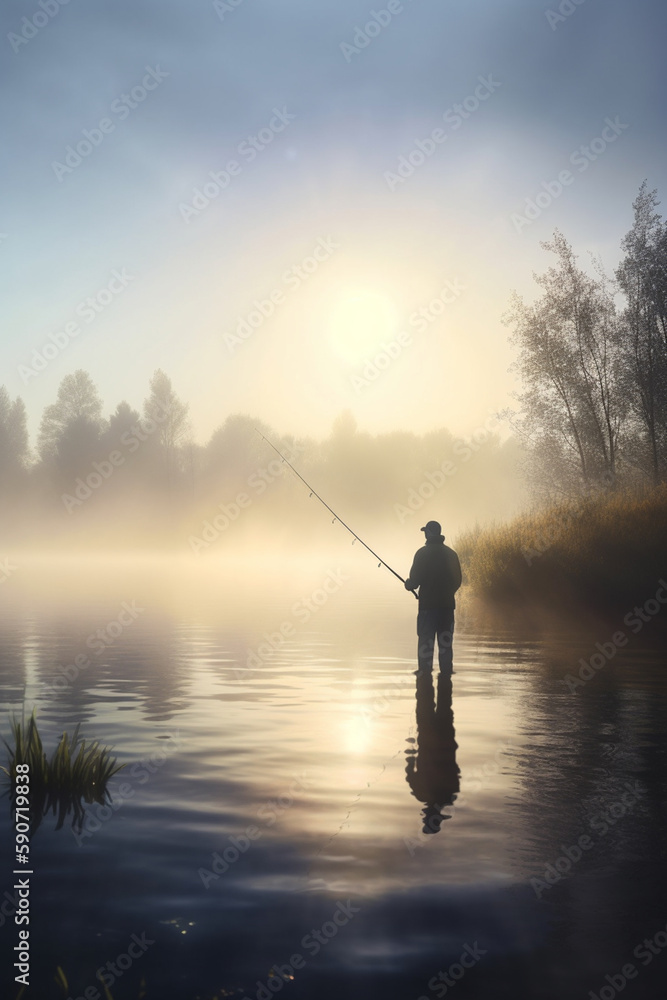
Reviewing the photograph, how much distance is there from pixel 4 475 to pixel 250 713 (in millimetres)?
101518

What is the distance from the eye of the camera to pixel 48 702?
1346cm

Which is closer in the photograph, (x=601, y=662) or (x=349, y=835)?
(x=349, y=835)

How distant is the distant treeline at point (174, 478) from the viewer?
340 ft

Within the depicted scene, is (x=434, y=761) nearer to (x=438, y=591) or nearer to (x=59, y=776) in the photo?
(x=59, y=776)

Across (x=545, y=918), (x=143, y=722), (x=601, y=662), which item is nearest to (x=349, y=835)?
(x=545, y=918)

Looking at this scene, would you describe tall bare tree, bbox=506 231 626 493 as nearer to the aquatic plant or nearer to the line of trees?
the line of trees

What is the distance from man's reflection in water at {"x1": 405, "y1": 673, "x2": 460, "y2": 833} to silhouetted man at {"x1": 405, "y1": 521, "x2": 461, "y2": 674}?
1.51 metres

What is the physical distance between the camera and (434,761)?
33.0 feet

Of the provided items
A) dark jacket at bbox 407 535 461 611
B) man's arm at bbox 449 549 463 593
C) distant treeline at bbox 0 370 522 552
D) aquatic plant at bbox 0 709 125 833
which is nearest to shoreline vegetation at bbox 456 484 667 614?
man's arm at bbox 449 549 463 593

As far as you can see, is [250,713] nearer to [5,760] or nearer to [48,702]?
[48,702]

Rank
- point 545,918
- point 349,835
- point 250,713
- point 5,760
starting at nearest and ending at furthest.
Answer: point 545,918 → point 349,835 → point 5,760 → point 250,713

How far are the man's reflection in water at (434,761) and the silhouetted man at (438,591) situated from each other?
4.94ft

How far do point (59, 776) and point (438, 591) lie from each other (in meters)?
9.36

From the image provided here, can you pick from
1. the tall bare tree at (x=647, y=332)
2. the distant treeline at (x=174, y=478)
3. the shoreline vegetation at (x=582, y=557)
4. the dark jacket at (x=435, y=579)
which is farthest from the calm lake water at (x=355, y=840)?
the distant treeline at (x=174, y=478)
